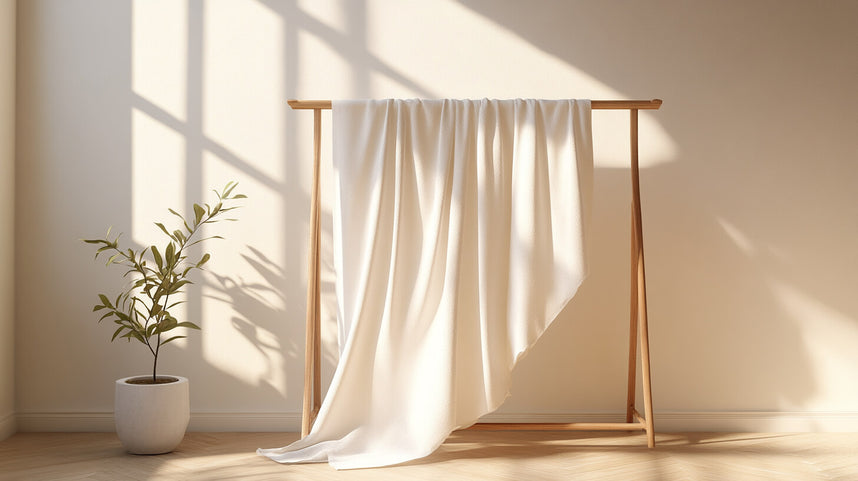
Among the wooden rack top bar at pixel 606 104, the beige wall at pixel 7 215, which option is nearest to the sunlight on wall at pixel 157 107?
the beige wall at pixel 7 215

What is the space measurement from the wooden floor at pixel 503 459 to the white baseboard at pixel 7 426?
0.03 metres

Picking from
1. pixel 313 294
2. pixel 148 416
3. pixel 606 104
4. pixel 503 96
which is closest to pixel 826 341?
pixel 606 104

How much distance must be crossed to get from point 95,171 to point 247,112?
0.69 meters

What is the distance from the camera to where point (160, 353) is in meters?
3.05

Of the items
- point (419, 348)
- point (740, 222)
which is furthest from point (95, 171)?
point (740, 222)

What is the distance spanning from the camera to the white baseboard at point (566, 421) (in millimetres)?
3016

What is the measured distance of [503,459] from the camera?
8.45 feet

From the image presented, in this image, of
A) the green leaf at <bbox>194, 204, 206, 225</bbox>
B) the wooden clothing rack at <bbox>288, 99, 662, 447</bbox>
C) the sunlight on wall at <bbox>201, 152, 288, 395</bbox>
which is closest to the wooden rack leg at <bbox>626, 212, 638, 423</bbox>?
the wooden clothing rack at <bbox>288, 99, 662, 447</bbox>

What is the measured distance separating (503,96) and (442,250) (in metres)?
0.85

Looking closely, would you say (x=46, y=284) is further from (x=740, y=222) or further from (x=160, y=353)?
(x=740, y=222)

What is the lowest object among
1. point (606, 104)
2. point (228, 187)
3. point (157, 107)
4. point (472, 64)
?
point (228, 187)

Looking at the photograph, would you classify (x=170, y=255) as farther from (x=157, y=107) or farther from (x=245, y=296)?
(x=157, y=107)

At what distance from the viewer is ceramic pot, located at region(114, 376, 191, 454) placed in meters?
2.59

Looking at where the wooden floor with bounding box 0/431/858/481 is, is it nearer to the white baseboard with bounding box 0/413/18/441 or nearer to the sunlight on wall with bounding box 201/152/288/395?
the white baseboard with bounding box 0/413/18/441
